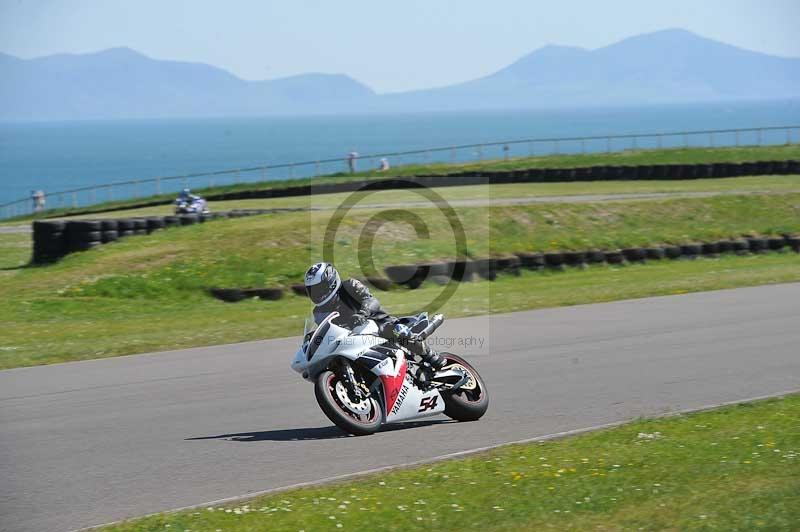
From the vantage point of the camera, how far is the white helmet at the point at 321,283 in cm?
901

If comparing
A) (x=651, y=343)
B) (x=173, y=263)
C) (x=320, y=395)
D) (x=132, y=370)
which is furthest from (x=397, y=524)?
(x=173, y=263)

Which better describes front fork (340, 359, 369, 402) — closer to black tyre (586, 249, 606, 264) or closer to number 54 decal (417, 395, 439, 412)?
number 54 decal (417, 395, 439, 412)

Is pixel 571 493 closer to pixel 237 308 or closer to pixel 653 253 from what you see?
pixel 237 308

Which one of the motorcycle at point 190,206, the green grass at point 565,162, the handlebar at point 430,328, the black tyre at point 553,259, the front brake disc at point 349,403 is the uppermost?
the green grass at point 565,162

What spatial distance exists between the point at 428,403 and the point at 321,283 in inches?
59.4

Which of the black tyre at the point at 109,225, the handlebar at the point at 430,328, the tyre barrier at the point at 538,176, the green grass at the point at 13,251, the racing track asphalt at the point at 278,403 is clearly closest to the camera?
the racing track asphalt at the point at 278,403

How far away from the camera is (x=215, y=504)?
698cm

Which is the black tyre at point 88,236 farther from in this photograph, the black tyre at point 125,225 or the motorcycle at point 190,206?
the motorcycle at point 190,206

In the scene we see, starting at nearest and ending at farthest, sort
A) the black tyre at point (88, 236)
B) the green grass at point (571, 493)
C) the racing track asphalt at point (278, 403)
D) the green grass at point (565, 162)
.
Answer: the green grass at point (571, 493) < the racing track asphalt at point (278, 403) < the black tyre at point (88, 236) < the green grass at point (565, 162)

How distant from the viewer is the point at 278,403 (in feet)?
34.6

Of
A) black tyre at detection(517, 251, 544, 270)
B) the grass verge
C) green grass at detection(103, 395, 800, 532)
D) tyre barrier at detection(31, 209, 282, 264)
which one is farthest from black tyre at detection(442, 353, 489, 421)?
tyre barrier at detection(31, 209, 282, 264)

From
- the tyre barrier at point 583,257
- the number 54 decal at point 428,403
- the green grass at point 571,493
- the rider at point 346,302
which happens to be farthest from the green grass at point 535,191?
the green grass at point 571,493

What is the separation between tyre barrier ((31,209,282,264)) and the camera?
25109mm

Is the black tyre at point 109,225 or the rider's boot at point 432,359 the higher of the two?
the black tyre at point 109,225
